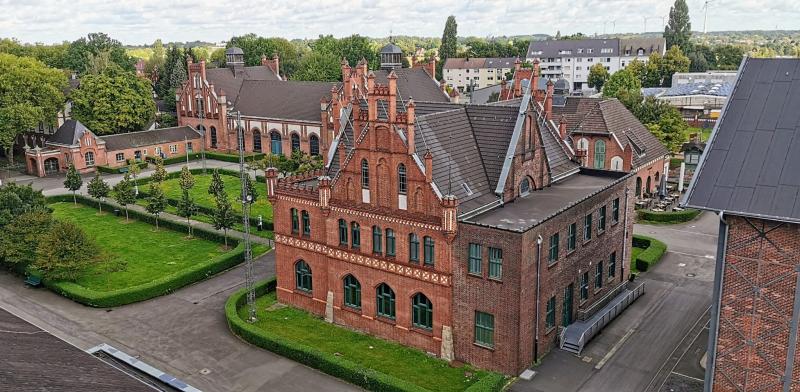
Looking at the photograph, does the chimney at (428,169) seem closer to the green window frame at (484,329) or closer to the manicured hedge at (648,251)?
the green window frame at (484,329)

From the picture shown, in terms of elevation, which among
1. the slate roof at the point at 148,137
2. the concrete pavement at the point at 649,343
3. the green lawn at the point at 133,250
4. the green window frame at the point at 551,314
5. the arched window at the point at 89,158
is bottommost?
the concrete pavement at the point at 649,343

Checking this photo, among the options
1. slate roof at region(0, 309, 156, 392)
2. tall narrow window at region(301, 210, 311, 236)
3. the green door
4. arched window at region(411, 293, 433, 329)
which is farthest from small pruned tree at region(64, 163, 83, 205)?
the green door

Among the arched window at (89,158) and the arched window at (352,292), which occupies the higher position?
the arched window at (89,158)

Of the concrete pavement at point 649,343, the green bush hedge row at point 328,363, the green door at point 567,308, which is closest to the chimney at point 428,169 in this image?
the green bush hedge row at point 328,363

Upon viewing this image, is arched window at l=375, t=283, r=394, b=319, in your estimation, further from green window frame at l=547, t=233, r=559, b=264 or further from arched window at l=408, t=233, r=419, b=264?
green window frame at l=547, t=233, r=559, b=264

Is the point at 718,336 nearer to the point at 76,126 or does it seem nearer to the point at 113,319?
the point at 113,319
